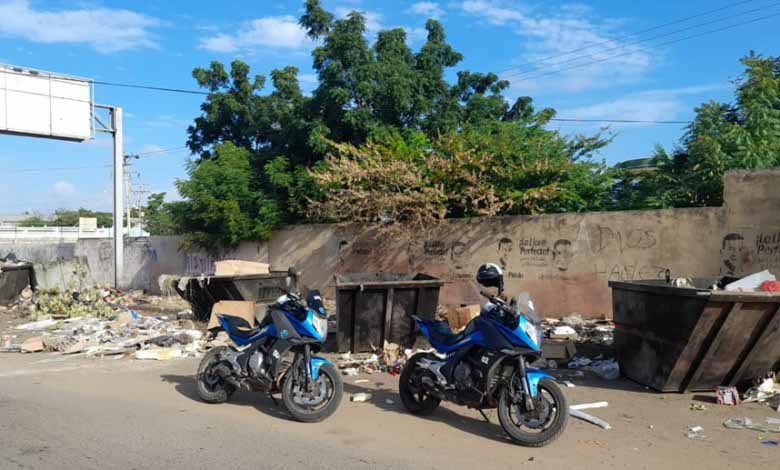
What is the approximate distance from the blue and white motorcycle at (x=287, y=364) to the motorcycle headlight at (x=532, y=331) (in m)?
1.95

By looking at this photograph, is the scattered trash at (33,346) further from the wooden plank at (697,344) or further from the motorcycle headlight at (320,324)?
the wooden plank at (697,344)

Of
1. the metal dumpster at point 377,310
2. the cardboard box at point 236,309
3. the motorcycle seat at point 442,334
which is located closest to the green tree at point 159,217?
the cardboard box at point 236,309

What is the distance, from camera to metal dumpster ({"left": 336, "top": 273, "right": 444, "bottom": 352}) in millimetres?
9656

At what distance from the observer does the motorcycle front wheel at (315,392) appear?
6488 mm

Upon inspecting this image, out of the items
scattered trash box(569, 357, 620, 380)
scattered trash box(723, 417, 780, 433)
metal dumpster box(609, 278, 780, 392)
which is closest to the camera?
scattered trash box(723, 417, 780, 433)

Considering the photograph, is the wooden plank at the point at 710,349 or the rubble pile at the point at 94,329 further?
the rubble pile at the point at 94,329

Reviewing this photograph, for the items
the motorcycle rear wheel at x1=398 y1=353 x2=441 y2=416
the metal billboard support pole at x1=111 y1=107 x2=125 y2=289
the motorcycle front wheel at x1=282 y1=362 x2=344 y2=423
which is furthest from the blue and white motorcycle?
the metal billboard support pole at x1=111 y1=107 x2=125 y2=289

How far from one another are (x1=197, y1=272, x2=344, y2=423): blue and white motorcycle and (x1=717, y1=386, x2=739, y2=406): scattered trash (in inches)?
152

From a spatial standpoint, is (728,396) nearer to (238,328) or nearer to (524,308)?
(524,308)

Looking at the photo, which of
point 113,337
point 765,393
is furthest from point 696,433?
point 113,337

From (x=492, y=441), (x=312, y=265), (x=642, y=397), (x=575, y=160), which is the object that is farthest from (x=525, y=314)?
(x=312, y=265)

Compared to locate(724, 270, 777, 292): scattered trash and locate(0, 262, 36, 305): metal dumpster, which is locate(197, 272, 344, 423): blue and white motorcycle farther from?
locate(0, 262, 36, 305): metal dumpster

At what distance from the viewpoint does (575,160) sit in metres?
14.9

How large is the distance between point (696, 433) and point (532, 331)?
184 centimetres
